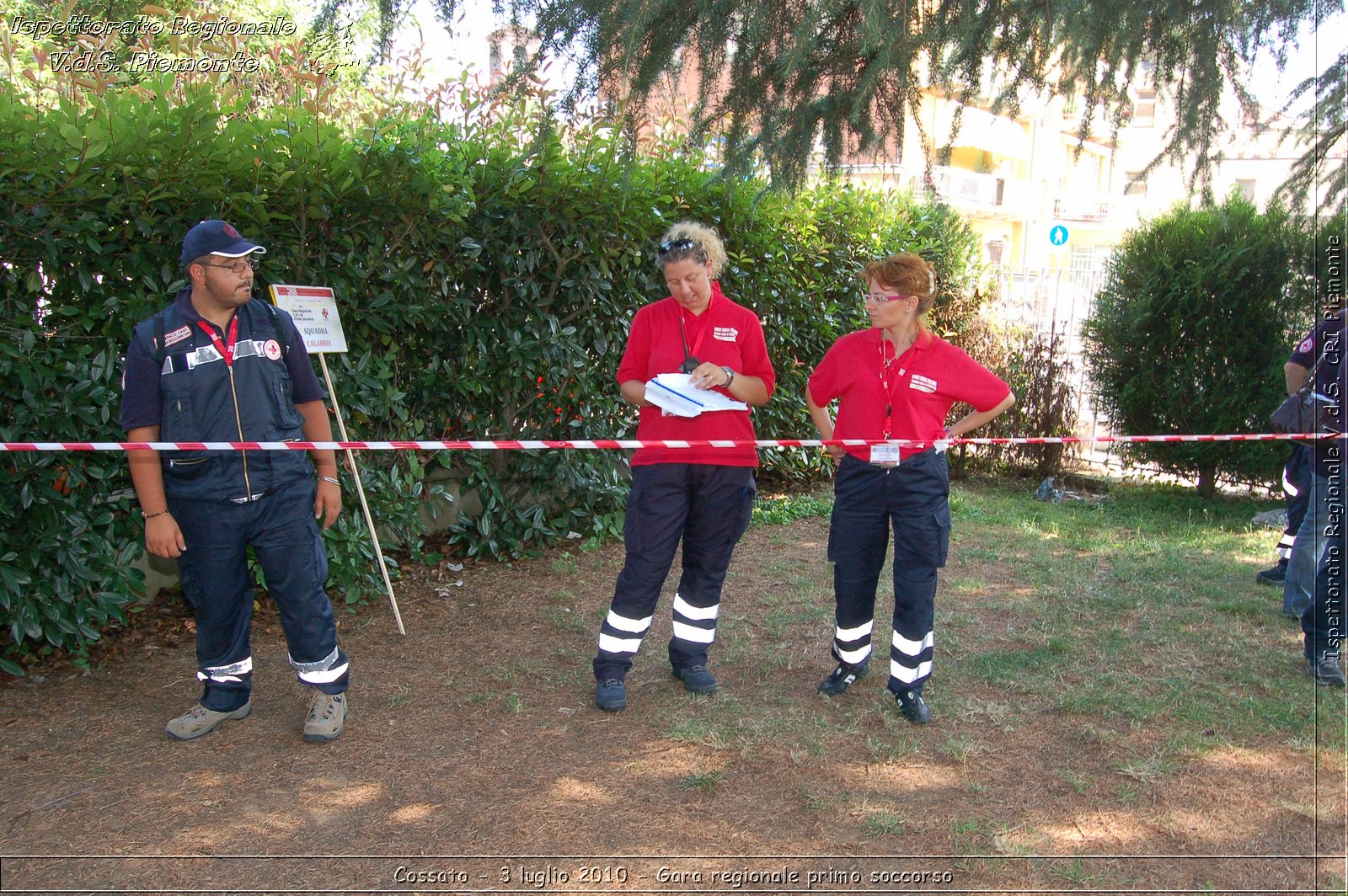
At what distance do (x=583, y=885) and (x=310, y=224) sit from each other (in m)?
3.75

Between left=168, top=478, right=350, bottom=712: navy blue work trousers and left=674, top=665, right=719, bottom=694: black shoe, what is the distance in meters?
1.50

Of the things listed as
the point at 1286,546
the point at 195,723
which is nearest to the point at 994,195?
the point at 1286,546

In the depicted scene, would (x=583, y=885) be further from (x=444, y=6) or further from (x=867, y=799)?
(x=444, y=6)

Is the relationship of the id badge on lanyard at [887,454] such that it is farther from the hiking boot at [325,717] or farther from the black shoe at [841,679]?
the hiking boot at [325,717]

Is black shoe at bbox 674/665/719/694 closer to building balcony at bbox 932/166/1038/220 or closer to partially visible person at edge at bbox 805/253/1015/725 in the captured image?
partially visible person at edge at bbox 805/253/1015/725

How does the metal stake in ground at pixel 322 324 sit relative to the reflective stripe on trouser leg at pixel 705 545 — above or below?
above

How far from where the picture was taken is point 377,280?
18.1 feet

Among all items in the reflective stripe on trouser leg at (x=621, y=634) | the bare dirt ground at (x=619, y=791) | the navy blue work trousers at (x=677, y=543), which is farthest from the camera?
the reflective stripe on trouser leg at (x=621, y=634)

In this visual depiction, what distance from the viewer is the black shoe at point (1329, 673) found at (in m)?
4.50

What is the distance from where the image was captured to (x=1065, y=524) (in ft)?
26.2

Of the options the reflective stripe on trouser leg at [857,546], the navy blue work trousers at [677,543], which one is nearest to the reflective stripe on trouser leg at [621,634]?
the navy blue work trousers at [677,543]

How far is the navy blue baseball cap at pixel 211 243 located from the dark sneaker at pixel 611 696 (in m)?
2.31

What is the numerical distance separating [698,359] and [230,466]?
189 centimetres

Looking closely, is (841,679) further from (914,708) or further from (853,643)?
(914,708)
